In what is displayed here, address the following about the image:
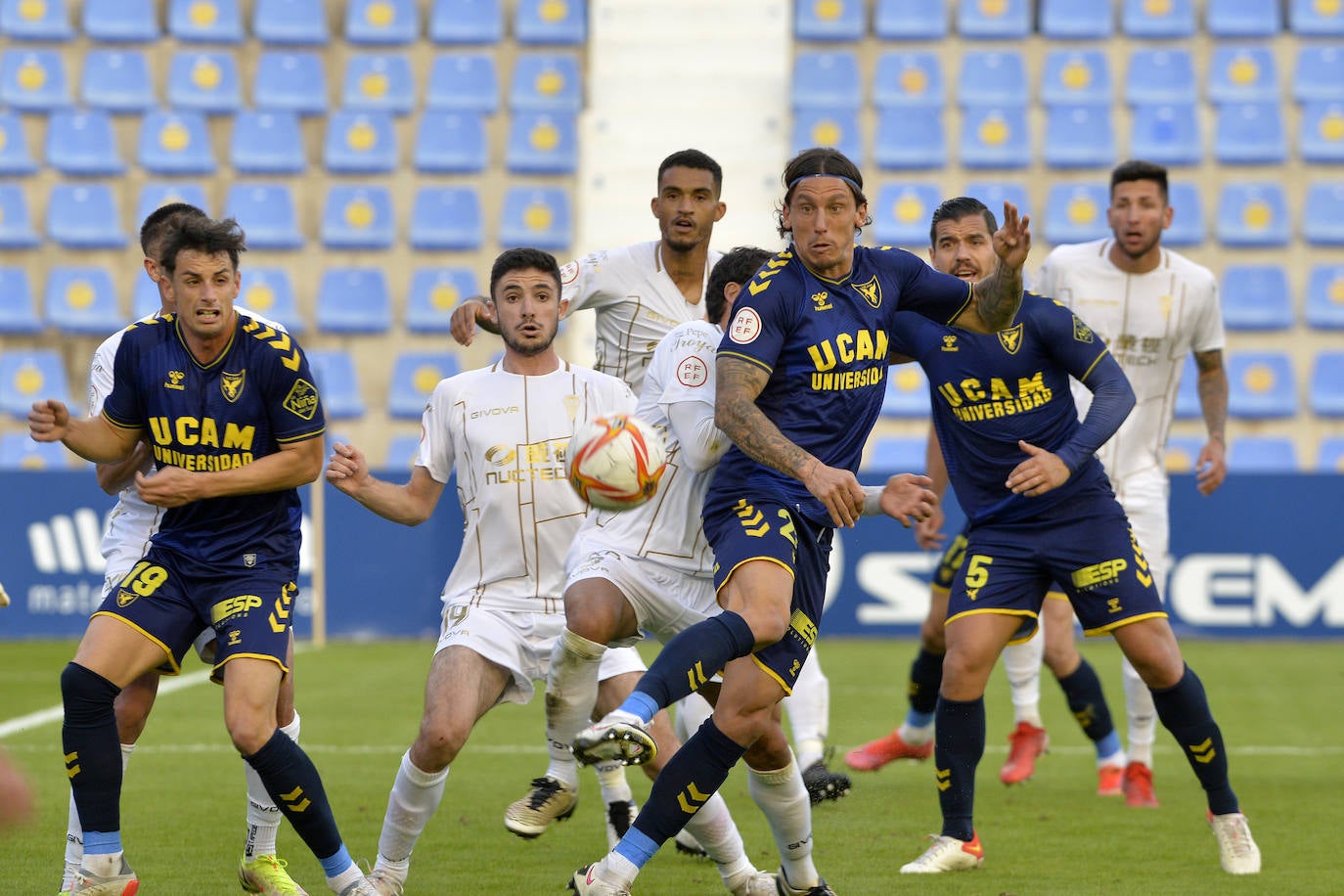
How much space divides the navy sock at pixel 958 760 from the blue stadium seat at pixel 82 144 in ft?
44.4

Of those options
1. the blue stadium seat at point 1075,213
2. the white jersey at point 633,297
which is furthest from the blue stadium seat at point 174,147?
the white jersey at point 633,297

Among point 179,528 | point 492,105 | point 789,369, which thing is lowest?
point 179,528

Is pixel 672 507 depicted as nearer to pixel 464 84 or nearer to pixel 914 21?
pixel 464 84

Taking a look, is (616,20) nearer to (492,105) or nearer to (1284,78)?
(492,105)

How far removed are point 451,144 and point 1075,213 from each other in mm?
6425

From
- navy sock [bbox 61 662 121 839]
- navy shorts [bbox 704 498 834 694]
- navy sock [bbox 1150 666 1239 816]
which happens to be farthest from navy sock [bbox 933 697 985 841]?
navy sock [bbox 61 662 121 839]

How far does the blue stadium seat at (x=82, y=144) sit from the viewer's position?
17.0 metres

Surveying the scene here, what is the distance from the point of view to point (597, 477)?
4.89m

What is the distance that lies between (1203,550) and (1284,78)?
6664 millimetres

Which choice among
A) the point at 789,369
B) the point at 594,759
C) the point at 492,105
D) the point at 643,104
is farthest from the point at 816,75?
the point at 594,759

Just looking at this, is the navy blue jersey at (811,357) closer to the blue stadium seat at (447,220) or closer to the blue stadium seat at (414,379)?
the blue stadium seat at (414,379)

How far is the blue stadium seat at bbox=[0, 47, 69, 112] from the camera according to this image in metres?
17.5

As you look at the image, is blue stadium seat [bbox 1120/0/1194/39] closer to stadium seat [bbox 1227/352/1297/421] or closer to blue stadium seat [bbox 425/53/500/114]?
stadium seat [bbox 1227/352/1297/421]

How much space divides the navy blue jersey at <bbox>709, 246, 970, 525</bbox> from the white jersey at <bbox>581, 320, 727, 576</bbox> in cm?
36
